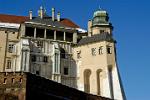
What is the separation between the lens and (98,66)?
5519cm

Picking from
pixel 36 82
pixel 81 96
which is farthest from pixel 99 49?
pixel 36 82

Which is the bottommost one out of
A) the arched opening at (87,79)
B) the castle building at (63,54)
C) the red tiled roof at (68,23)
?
the arched opening at (87,79)

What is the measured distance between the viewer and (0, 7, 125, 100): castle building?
54.6m

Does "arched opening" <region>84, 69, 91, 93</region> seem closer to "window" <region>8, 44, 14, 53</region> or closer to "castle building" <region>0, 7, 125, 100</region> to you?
"castle building" <region>0, 7, 125, 100</region>

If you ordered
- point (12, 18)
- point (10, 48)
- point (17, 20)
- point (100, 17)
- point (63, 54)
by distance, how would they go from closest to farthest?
point (63, 54) < point (10, 48) < point (100, 17) < point (17, 20) < point (12, 18)

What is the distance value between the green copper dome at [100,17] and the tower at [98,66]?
4588 mm

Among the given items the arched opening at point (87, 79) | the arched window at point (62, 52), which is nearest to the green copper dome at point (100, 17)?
the arched window at point (62, 52)

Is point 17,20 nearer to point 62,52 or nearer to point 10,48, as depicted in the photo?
point 10,48

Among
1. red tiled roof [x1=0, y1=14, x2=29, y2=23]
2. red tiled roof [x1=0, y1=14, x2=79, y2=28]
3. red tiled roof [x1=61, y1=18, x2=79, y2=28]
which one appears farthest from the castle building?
red tiled roof [x1=0, y1=14, x2=29, y2=23]

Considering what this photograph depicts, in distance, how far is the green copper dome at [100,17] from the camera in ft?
213

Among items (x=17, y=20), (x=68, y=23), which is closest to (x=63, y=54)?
(x=68, y=23)

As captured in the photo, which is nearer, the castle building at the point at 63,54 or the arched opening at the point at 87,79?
the castle building at the point at 63,54

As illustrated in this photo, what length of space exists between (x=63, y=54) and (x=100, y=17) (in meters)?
11.9

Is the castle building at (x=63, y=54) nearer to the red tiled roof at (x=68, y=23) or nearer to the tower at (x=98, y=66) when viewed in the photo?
the tower at (x=98, y=66)
